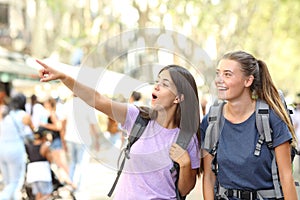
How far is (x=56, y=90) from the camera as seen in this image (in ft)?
42.9

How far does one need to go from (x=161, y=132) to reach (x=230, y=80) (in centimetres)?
47

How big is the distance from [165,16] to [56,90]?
8.29 metres

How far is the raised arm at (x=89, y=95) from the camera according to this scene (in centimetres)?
360

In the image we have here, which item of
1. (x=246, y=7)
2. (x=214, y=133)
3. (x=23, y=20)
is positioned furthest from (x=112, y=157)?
(x=23, y=20)

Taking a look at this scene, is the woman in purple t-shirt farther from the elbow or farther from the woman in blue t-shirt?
the woman in blue t-shirt

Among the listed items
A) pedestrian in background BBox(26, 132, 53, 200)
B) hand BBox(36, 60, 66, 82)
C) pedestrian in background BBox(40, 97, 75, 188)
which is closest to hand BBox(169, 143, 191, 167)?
hand BBox(36, 60, 66, 82)

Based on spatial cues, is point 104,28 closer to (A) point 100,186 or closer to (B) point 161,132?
(A) point 100,186

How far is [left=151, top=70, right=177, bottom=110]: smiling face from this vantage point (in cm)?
388

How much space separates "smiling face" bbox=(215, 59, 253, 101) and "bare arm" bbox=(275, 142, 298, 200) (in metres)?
0.38

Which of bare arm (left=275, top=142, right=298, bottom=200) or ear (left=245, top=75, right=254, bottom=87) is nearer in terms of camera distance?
bare arm (left=275, top=142, right=298, bottom=200)

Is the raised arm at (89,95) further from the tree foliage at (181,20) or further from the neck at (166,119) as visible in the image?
the tree foliage at (181,20)

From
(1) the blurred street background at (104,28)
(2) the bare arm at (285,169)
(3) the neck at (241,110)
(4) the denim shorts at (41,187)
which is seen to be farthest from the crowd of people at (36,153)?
(2) the bare arm at (285,169)

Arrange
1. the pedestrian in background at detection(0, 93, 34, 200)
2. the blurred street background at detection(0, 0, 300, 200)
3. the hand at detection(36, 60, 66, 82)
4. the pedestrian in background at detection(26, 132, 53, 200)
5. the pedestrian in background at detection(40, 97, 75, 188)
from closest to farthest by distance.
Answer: the hand at detection(36, 60, 66, 82) → the pedestrian in background at detection(26, 132, 53, 200) → the pedestrian in background at detection(0, 93, 34, 200) → the pedestrian in background at detection(40, 97, 75, 188) → the blurred street background at detection(0, 0, 300, 200)

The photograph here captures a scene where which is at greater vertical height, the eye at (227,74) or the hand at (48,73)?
the hand at (48,73)
